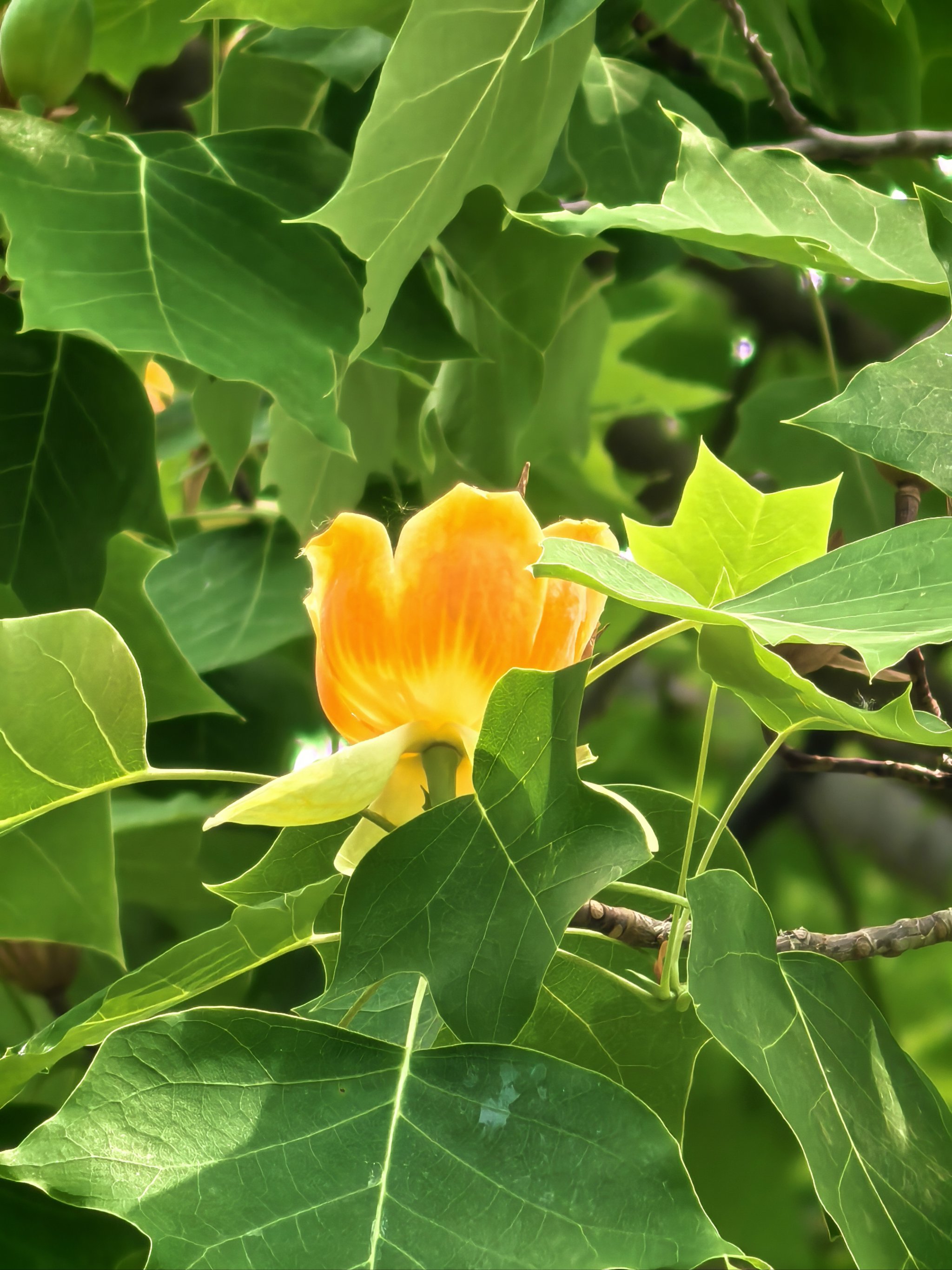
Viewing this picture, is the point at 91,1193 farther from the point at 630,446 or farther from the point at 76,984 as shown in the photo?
the point at 630,446

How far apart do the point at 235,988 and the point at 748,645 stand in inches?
17.5

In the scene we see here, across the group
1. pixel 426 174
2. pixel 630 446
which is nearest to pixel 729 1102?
pixel 630 446

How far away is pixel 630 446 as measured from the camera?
109 cm

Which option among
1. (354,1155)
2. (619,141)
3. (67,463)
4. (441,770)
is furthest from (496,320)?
(354,1155)

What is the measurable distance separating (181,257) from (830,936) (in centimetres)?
40

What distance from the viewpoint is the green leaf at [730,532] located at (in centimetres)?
39

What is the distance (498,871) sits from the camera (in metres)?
0.34

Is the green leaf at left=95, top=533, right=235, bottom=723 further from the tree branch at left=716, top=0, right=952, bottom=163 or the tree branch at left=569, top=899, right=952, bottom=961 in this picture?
the tree branch at left=716, top=0, right=952, bottom=163

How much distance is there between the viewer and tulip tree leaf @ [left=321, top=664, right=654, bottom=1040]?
1.09 ft

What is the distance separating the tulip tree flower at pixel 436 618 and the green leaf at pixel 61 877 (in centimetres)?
18

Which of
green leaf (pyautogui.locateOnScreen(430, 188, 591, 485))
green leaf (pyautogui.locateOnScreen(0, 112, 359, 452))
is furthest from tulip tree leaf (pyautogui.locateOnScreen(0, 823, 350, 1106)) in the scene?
green leaf (pyautogui.locateOnScreen(430, 188, 591, 485))

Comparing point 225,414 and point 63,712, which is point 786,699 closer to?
point 63,712

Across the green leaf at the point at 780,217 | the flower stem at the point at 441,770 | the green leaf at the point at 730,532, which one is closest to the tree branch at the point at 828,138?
the green leaf at the point at 780,217

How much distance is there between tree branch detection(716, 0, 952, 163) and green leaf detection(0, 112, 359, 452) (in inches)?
9.3
